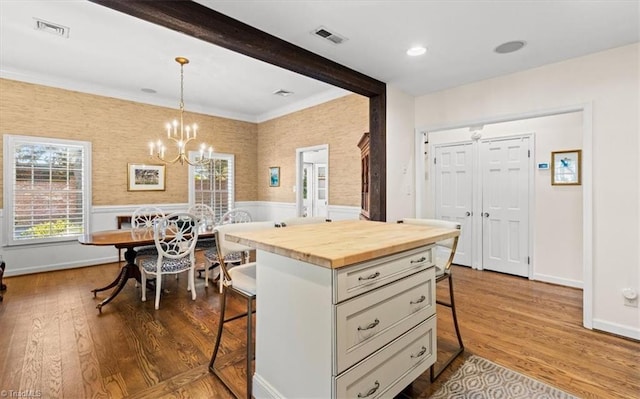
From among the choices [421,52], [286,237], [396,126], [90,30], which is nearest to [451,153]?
[396,126]

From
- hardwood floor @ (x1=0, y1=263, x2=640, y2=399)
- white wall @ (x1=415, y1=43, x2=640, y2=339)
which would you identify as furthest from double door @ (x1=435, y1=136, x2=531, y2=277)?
white wall @ (x1=415, y1=43, x2=640, y2=339)

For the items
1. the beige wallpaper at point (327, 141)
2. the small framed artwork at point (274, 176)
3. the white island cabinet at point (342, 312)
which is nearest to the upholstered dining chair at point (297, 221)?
the white island cabinet at point (342, 312)

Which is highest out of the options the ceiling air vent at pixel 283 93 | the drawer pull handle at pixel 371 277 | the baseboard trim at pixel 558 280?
the ceiling air vent at pixel 283 93

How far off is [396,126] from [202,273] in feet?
11.2

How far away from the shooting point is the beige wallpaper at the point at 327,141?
15.9 ft

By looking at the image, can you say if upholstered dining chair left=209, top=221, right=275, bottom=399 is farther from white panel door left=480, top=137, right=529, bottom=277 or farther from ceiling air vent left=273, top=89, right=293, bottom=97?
white panel door left=480, top=137, right=529, bottom=277

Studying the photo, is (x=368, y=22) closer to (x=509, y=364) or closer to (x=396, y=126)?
(x=396, y=126)

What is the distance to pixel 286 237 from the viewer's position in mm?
1751

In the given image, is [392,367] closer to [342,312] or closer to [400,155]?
[342,312]

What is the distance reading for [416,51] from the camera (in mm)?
2875

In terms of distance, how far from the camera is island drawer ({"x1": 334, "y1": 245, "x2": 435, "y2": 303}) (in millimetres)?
1359

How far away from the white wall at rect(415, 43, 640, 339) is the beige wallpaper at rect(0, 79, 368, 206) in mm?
2523

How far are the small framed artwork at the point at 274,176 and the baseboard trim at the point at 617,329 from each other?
17.2ft

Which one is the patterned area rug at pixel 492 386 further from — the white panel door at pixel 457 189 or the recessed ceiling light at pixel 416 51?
the white panel door at pixel 457 189
